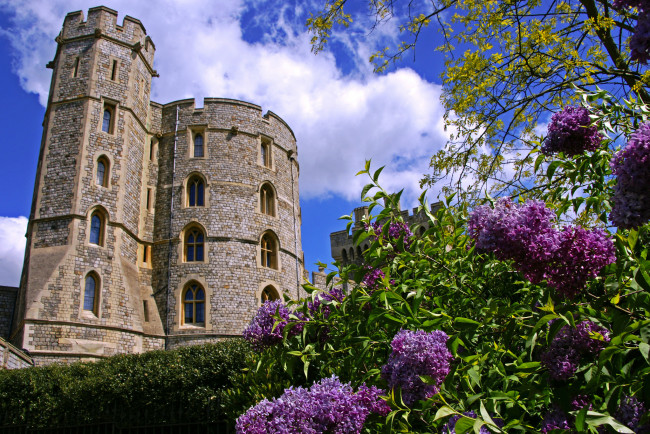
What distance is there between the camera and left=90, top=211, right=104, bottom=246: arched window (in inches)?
625

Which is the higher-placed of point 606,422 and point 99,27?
point 99,27

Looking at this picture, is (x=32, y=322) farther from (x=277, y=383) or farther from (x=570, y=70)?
(x=570, y=70)

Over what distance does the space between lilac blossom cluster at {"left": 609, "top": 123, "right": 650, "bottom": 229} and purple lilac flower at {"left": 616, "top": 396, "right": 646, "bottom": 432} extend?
69cm

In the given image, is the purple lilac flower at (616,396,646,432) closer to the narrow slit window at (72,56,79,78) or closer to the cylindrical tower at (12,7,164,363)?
the cylindrical tower at (12,7,164,363)

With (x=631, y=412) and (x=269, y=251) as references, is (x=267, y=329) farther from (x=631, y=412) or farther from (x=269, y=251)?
(x=269, y=251)

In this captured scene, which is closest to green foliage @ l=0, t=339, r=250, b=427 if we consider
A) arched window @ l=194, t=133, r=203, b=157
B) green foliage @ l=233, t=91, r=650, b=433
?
green foliage @ l=233, t=91, r=650, b=433

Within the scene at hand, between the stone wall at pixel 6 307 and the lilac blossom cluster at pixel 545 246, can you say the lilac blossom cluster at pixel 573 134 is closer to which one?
the lilac blossom cluster at pixel 545 246

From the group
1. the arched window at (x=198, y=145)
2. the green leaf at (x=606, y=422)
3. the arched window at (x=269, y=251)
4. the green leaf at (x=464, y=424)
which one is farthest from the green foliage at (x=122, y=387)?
the arched window at (x=198, y=145)

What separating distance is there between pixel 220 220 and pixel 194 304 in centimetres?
319

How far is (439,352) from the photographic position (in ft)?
7.53

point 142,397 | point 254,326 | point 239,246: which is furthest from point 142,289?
point 254,326

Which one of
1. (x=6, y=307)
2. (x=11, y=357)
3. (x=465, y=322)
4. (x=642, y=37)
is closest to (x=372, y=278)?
(x=465, y=322)

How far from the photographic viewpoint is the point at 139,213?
18312 millimetres

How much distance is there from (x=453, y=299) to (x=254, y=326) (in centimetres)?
143
